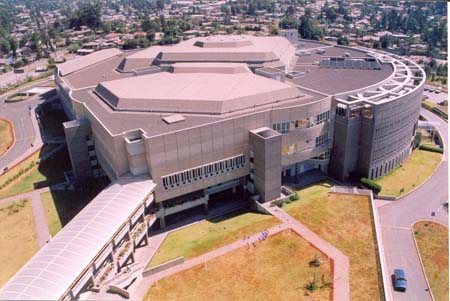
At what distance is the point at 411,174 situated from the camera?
254ft

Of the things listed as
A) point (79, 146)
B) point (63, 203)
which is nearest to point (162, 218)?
point (63, 203)

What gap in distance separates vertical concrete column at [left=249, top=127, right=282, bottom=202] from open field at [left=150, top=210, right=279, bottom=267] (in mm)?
4608

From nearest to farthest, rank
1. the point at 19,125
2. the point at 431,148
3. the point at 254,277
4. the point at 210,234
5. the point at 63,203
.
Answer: the point at 254,277 < the point at 210,234 < the point at 63,203 < the point at 431,148 < the point at 19,125

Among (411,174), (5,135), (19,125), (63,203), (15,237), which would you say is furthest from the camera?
(19,125)

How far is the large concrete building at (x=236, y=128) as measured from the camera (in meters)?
59.5

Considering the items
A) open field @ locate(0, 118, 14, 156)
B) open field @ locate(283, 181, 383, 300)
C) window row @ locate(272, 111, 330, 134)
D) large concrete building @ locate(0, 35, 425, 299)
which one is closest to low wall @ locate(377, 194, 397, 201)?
open field @ locate(283, 181, 383, 300)

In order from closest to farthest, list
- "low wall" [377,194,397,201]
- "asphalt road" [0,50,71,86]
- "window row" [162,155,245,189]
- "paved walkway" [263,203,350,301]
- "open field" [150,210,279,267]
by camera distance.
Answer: "paved walkway" [263,203,350,301], "open field" [150,210,279,267], "window row" [162,155,245,189], "low wall" [377,194,397,201], "asphalt road" [0,50,71,86]

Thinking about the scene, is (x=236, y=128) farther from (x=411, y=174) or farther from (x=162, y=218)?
(x=411, y=174)

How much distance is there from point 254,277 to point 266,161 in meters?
19.9

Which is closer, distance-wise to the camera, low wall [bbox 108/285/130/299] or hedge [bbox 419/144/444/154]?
low wall [bbox 108/285/130/299]

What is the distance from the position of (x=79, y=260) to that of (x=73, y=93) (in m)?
49.8

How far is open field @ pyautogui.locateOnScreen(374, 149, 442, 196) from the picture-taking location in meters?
72.1

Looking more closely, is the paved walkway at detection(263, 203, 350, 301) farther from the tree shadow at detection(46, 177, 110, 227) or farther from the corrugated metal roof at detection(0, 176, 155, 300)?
the tree shadow at detection(46, 177, 110, 227)

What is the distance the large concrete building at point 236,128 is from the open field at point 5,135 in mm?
25376
